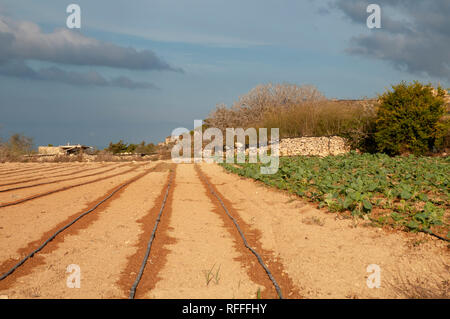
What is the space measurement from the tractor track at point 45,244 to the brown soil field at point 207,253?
0.02 meters

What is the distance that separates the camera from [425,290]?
4840mm

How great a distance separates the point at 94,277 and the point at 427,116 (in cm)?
2123

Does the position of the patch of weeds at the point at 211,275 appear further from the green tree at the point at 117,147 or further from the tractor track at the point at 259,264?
the green tree at the point at 117,147

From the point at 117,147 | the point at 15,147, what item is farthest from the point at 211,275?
the point at 117,147

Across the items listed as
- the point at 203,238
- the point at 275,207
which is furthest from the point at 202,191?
the point at 203,238

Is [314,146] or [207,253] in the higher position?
[314,146]

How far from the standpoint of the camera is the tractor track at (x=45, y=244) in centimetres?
543

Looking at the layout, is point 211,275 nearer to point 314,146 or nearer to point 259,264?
point 259,264

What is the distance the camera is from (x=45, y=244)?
6.81m

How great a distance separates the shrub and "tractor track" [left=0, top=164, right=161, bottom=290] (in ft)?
58.3

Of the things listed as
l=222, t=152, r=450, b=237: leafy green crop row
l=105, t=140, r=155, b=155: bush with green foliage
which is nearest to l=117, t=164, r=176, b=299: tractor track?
l=222, t=152, r=450, b=237: leafy green crop row

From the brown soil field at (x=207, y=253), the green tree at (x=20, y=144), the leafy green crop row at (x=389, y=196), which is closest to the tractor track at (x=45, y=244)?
the brown soil field at (x=207, y=253)

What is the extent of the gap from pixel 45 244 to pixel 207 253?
2797mm
